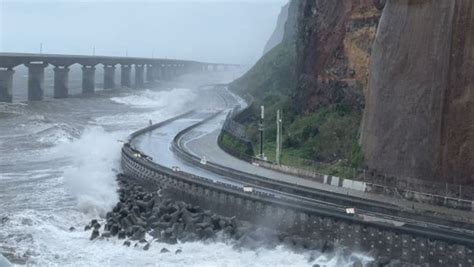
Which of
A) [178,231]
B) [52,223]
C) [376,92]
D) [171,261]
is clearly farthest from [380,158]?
[52,223]

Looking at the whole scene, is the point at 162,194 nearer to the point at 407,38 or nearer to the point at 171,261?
the point at 171,261

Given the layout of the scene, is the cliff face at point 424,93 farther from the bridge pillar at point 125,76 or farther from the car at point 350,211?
the bridge pillar at point 125,76

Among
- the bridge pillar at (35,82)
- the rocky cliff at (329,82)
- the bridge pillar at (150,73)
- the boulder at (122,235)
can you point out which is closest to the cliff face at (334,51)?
the rocky cliff at (329,82)

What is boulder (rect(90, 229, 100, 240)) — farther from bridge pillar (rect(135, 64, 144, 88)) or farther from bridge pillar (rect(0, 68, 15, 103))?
bridge pillar (rect(135, 64, 144, 88))

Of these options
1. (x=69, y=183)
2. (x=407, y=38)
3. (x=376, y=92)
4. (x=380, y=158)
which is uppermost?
(x=407, y=38)

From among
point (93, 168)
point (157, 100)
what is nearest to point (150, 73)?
point (157, 100)

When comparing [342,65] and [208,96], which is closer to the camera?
[342,65]
